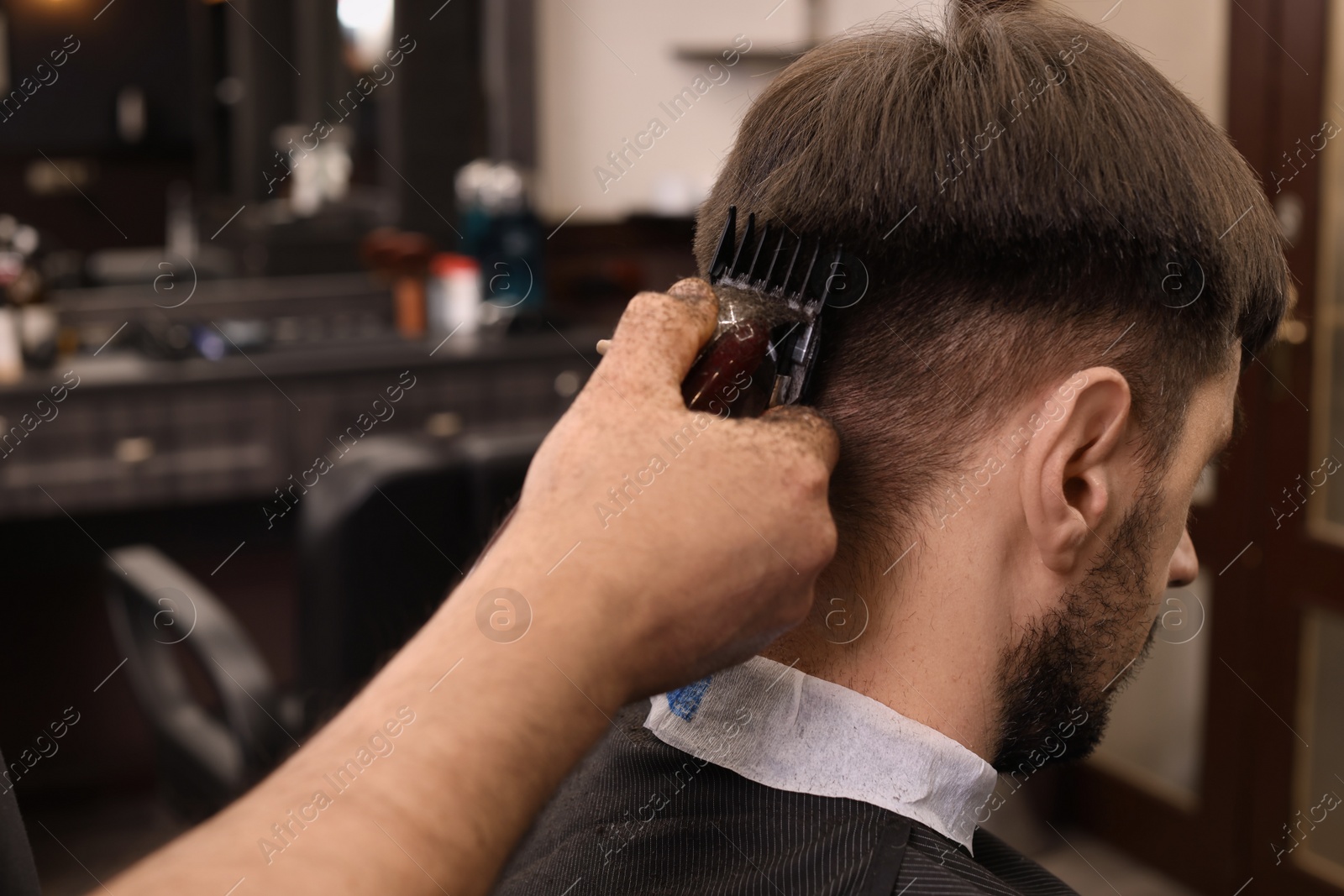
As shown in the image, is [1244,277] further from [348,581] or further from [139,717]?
[139,717]

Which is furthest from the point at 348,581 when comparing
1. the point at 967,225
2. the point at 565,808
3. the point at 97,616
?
the point at 97,616

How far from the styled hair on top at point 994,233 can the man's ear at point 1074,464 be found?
32 mm

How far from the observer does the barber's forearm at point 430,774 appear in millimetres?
528

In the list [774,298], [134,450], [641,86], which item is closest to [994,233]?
[774,298]

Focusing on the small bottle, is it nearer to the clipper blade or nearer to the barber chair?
the barber chair

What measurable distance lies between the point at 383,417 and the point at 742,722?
7.32 ft

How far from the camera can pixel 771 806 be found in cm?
89

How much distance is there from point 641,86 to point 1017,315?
2.88m

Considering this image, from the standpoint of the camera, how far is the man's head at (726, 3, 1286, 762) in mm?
879

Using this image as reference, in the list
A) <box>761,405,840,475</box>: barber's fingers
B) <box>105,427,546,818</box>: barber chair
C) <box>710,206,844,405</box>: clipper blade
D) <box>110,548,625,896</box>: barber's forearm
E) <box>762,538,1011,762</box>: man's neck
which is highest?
<box>710,206,844,405</box>: clipper blade

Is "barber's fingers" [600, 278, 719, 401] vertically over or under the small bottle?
over

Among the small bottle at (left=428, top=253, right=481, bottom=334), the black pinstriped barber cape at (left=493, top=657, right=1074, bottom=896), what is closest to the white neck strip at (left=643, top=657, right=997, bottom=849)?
the black pinstriped barber cape at (left=493, top=657, right=1074, bottom=896)

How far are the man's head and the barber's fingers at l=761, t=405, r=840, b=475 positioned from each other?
0.20 metres

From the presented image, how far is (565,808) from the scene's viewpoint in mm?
1007
